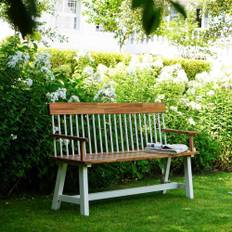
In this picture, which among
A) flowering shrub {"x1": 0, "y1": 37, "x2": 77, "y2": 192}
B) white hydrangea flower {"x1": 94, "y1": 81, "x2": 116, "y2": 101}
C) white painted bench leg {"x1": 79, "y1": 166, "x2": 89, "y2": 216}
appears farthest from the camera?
white hydrangea flower {"x1": 94, "y1": 81, "x2": 116, "y2": 101}

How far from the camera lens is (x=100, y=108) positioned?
6.32 meters

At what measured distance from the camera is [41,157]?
20.6 feet

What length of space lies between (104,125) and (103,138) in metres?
0.19

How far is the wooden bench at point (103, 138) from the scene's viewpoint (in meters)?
5.61

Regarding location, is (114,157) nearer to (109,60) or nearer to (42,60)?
(42,60)

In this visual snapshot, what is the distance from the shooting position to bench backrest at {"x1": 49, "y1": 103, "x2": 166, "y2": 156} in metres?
6.11

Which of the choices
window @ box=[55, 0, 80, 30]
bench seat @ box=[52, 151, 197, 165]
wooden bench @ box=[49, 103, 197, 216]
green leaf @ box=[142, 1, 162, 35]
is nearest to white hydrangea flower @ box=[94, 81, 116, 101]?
wooden bench @ box=[49, 103, 197, 216]

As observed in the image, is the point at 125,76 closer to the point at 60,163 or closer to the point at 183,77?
the point at 183,77

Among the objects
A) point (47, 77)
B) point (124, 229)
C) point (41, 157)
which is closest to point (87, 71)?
point (47, 77)

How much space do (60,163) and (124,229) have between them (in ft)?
3.32

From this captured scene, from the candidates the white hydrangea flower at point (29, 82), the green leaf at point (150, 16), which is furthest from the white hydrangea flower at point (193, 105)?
the green leaf at point (150, 16)

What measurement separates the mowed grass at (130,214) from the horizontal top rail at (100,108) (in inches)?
38.8

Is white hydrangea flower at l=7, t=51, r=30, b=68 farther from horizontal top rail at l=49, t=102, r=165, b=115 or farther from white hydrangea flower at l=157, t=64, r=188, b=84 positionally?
white hydrangea flower at l=157, t=64, r=188, b=84

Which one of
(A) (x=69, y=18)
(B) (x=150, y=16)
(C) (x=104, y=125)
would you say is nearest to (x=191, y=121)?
(C) (x=104, y=125)
